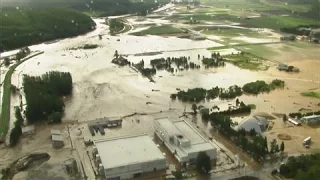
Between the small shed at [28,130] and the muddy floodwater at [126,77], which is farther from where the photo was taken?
the muddy floodwater at [126,77]

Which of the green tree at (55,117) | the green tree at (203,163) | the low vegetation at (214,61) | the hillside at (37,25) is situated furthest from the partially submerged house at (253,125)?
the hillside at (37,25)

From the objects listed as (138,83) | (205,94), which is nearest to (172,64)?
(138,83)

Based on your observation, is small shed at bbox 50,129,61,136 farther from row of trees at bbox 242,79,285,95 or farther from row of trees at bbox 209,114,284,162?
row of trees at bbox 242,79,285,95

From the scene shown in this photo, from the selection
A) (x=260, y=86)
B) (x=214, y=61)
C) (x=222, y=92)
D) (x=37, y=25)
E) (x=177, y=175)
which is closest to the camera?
(x=177, y=175)

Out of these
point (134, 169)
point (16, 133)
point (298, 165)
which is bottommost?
point (298, 165)

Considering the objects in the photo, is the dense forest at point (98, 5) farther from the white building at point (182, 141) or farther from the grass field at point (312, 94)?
the white building at point (182, 141)

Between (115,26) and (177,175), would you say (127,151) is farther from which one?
(115,26)

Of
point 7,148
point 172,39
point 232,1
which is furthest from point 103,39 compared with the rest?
point 232,1

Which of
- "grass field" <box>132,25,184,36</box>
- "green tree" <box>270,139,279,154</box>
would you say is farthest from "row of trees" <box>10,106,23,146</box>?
"grass field" <box>132,25,184,36</box>
